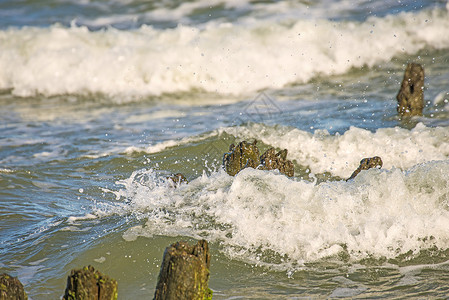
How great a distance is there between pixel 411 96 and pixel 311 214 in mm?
4333

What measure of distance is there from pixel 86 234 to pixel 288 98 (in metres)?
6.33

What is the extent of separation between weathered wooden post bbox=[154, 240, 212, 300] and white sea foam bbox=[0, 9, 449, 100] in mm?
9197

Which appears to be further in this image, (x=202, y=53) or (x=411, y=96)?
(x=202, y=53)

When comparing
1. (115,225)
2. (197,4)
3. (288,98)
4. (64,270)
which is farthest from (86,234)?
(197,4)

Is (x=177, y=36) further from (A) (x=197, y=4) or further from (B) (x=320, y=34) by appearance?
(B) (x=320, y=34)

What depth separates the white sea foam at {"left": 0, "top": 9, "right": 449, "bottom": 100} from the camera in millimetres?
12625

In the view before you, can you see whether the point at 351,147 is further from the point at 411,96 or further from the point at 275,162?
the point at 275,162

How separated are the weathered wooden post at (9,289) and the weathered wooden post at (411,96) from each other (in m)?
6.62

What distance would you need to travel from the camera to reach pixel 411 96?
8336mm

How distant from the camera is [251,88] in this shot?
A: 1186 cm

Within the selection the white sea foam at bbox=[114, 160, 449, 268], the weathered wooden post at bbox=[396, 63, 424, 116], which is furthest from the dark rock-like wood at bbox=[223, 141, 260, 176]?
the weathered wooden post at bbox=[396, 63, 424, 116]

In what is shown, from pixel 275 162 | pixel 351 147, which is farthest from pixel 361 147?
pixel 275 162

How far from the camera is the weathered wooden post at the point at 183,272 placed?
112 inches

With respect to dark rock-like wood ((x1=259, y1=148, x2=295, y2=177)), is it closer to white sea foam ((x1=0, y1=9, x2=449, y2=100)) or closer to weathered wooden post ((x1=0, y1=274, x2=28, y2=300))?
weathered wooden post ((x1=0, y1=274, x2=28, y2=300))
